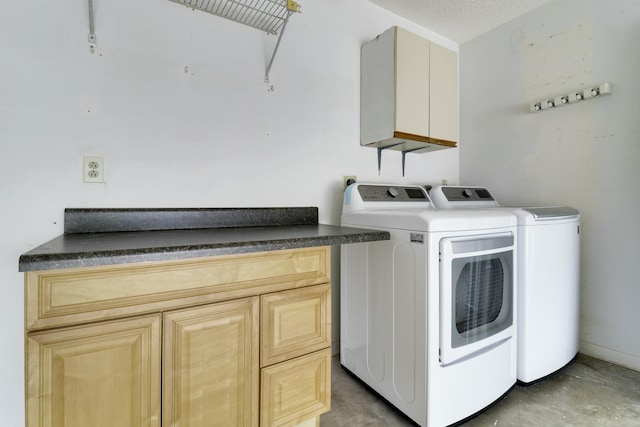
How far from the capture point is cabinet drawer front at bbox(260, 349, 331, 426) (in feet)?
3.49

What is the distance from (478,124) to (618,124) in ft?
2.99

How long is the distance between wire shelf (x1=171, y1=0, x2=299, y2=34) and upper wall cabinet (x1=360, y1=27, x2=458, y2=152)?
679mm

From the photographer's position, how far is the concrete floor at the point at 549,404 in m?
1.37

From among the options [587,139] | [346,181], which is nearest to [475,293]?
[346,181]

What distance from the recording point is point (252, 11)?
1.54m

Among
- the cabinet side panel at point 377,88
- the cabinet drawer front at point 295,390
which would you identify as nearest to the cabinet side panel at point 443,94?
the cabinet side panel at point 377,88

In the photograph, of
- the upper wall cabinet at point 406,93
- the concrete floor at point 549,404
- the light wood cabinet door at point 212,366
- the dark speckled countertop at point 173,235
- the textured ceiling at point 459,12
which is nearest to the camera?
the dark speckled countertop at point 173,235

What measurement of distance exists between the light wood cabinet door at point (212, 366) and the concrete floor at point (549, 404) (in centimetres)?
60

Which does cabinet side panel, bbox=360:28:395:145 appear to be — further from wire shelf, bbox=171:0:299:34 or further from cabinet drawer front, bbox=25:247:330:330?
cabinet drawer front, bbox=25:247:330:330

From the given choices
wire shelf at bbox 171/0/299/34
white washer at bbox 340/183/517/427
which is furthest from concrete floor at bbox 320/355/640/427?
wire shelf at bbox 171/0/299/34

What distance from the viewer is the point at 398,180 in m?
2.29

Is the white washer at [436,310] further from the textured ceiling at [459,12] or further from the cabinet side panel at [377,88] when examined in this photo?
the textured ceiling at [459,12]

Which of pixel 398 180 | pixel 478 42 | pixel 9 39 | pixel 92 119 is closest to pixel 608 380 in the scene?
pixel 398 180

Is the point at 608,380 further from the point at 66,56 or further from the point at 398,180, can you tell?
the point at 66,56
